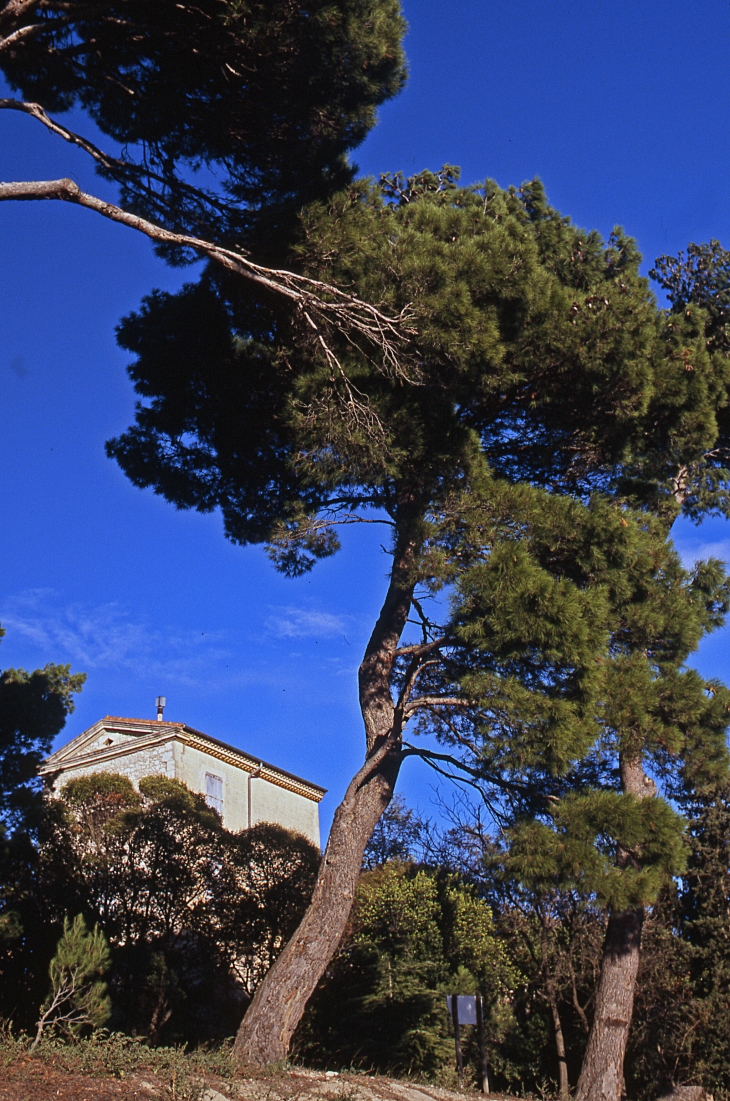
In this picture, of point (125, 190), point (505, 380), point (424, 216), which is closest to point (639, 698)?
point (505, 380)

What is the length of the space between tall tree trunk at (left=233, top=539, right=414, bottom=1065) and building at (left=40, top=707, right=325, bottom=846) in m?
12.4

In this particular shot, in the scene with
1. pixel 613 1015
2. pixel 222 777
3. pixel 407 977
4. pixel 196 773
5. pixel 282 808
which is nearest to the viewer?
pixel 613 1015

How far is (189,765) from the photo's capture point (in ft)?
71.3

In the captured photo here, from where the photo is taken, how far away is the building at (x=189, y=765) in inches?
849

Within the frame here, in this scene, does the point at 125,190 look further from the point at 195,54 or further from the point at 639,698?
the point at 639,698

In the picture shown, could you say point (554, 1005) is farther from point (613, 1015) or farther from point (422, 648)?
point (422, 648)

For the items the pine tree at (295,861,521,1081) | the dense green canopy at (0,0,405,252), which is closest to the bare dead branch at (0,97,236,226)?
the dense green canopy at (0,0,405,252)

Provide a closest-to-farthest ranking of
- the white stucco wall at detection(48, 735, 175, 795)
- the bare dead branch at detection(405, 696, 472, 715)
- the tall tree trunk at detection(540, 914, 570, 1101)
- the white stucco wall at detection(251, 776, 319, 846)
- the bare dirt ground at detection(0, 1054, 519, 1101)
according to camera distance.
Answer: the bare dirt ground at detection(0, 1054, 519, 1101), the bare dead branch at detection(405, 696, 472, 715), the tall tree trunk at detection(540, 914, 570, 1101), the white stucco wall at detection(48, 735, 175, 795), the white stucco wall at detection(251, 776, 319, 846)

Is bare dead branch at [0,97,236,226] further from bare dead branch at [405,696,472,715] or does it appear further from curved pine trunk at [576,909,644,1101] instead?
curved pine trunk at [576,909,644,1101]

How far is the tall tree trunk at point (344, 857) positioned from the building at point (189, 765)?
40.7 feet

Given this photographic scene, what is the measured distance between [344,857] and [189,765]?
13974 millimetres

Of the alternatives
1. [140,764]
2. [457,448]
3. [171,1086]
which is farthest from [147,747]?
[171,1086]

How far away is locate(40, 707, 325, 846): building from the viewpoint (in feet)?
70.7

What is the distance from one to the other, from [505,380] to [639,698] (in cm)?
307
